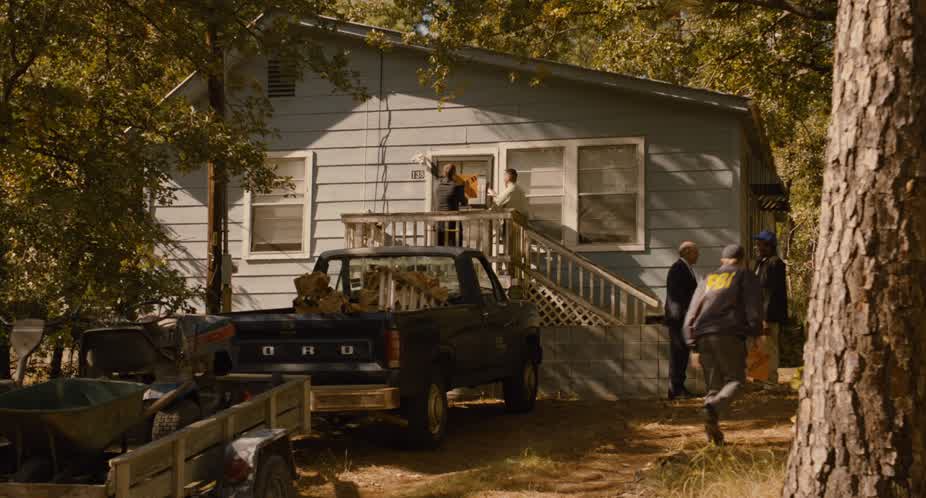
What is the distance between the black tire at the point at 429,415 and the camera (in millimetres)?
9915

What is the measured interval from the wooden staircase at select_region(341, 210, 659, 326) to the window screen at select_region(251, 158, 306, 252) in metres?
1.70

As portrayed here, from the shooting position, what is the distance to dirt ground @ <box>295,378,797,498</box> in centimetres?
859

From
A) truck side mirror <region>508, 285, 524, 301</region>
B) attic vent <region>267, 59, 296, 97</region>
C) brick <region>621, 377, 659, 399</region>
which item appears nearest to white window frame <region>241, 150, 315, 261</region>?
attic vent <region>267, 59, 296, 97</region>

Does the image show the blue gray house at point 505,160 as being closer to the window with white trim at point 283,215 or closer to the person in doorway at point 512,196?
the window with white trim at point 283,215

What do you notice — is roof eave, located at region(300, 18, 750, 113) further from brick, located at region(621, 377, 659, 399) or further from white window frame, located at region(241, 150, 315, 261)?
brick, located at region(621, 377, 659, 399)

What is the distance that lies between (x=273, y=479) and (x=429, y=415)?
12.6 feet

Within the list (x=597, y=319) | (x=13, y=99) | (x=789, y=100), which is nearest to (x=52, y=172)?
(x=13, y=99)

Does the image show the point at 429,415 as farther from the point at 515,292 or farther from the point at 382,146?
the point at 382,146

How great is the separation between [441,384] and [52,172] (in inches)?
191

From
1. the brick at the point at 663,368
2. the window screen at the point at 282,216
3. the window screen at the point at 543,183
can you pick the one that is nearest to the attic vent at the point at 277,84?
the window screen at the point at 282,216

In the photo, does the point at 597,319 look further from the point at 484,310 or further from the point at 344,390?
the point at 344,390

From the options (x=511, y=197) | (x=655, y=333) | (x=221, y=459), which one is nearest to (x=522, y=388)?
(x=655, y=333)

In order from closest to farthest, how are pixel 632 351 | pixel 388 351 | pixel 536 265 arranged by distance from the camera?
pixel 388 351, pixel 632 351, pixel 536 265

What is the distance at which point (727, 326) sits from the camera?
9.23m
